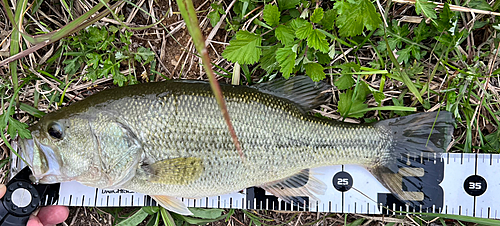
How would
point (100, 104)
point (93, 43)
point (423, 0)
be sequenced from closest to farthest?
point (100, 104) < point (423, 0) < point (93, 43)

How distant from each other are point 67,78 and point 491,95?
408 centimetres

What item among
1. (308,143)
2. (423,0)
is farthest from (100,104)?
(423,0)

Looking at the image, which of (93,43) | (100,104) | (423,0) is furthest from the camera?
(93,43)

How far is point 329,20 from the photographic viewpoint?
3076 millimetres

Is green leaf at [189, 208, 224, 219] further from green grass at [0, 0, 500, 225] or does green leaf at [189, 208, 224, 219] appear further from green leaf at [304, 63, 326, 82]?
green leaf at [304, 63, 326, 82]

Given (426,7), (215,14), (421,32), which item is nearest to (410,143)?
(421,32)

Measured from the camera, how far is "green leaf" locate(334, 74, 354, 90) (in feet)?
10.4

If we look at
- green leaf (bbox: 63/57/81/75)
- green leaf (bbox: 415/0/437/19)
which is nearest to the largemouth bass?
green leaf (bbox: 63/57/81/75)

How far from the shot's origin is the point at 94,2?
3.38 meters

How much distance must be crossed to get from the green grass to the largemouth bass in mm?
261

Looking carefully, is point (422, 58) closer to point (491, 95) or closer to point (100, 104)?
point (491, 95)

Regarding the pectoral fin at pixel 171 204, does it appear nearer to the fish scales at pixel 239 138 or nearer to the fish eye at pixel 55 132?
the fish scales at pixel 239 138

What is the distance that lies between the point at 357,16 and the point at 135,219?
2.78m

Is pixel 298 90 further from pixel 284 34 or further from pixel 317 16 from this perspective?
pixel 317 16
